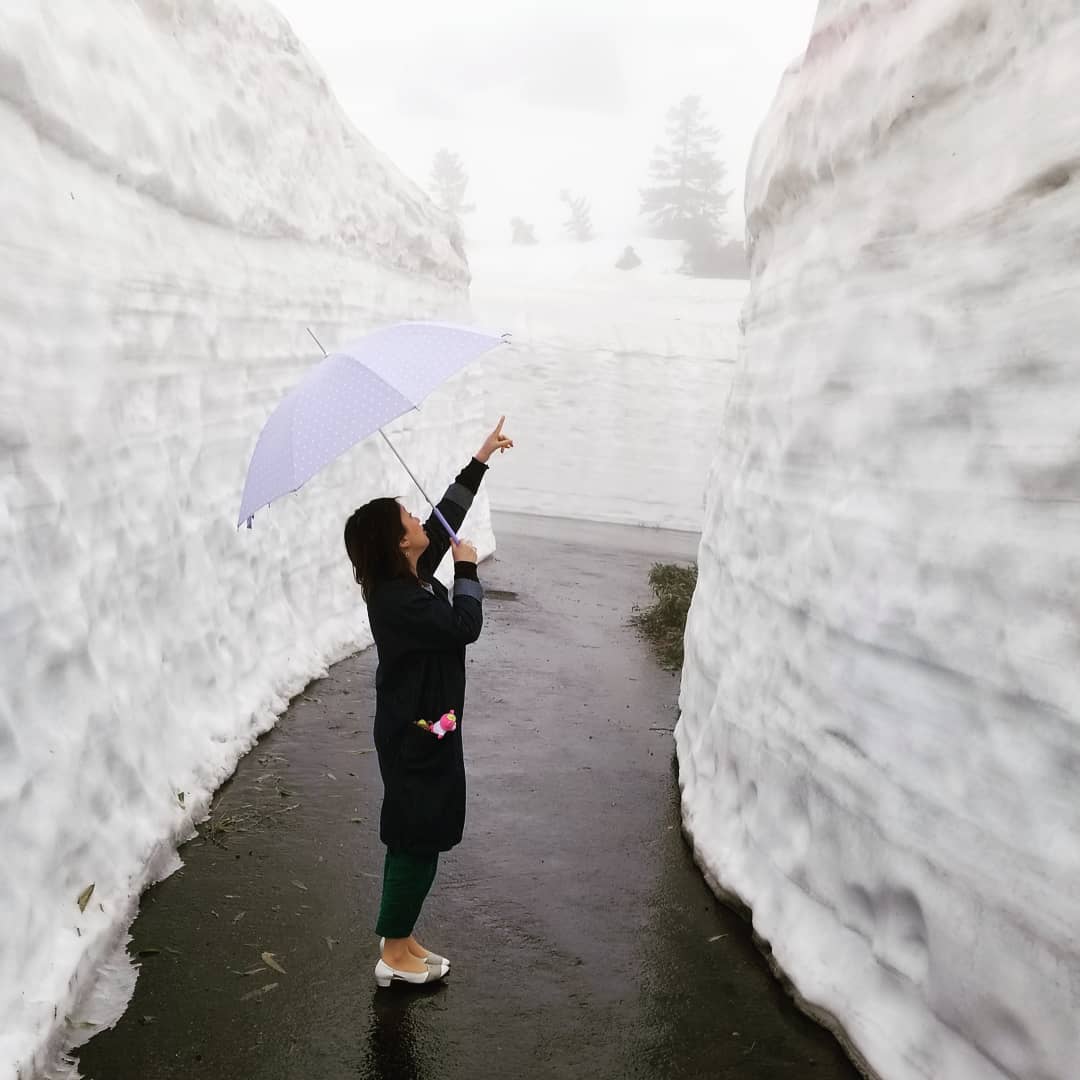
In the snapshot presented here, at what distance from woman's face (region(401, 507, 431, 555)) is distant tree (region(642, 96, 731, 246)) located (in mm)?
60114

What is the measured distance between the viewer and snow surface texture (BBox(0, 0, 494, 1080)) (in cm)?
379

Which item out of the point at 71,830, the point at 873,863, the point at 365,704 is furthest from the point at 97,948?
the point at 365,704

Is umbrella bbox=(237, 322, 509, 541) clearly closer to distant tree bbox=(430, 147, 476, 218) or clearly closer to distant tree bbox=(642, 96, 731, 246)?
distant tree bbox=(642, 96, 731, 246)

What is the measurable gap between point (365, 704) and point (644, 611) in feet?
17.8

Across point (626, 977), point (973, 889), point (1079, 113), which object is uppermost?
point (1079, 113)

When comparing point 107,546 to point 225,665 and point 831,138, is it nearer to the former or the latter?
point 225,665

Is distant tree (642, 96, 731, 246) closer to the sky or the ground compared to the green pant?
closer to the sky

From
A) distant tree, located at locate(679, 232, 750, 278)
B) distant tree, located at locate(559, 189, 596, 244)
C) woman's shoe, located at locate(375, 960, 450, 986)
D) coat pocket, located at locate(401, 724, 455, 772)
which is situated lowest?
woman's shoe, located at locate(375, 960, 450, 986)

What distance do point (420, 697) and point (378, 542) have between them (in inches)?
23.9

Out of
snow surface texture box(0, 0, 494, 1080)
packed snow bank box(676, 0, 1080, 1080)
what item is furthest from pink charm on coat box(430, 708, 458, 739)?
packed snow bank box(676, 0, 1080, 1080)

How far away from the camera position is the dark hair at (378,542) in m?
3.58

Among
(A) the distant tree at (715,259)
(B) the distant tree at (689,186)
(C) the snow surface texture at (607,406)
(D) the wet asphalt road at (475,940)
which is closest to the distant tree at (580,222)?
(B) the distant tree at (689,186)

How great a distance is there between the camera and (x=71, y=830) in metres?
3.91

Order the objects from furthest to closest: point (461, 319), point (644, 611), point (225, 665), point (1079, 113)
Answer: point (461, 319) → point (644, 611) → point (225, 665) → point (1079, 113)
